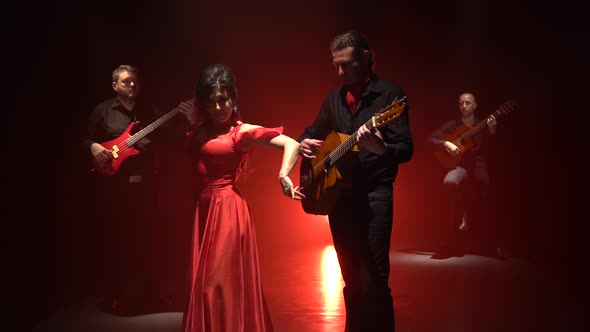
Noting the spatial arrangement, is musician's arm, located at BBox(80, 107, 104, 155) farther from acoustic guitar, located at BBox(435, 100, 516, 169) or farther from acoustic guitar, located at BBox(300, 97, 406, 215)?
acoustic guitar, located at BBox(435, 100, 516, 169)

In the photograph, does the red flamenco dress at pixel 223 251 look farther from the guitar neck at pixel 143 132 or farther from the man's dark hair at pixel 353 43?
the guitar neck at pixel 143 132

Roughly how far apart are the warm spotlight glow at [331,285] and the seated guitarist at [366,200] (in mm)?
1422

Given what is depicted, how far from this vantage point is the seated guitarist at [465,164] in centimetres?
648

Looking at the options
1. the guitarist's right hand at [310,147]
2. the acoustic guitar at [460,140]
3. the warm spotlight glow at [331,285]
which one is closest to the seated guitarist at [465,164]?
the acoustic guitar at [460,140]

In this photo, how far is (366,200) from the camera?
287 centimetres

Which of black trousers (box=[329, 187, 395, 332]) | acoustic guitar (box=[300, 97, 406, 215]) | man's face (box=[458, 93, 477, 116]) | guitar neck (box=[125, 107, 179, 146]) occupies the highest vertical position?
man's face (box=[458, 93, 477, 116])

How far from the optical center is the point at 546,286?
5223mm

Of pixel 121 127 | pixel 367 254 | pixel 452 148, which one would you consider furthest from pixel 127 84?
pixel 452 148

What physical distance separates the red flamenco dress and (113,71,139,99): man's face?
134 cm

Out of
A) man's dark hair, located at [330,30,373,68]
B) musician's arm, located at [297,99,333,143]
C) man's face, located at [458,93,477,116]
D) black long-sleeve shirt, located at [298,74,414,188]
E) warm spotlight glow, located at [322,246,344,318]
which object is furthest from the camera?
man's face, located at [458,93,477,116]

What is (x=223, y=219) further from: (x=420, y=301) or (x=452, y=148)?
(x=452, y=148)

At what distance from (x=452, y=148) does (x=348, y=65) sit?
3752mm

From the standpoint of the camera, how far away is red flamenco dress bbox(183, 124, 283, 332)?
304 centimetres

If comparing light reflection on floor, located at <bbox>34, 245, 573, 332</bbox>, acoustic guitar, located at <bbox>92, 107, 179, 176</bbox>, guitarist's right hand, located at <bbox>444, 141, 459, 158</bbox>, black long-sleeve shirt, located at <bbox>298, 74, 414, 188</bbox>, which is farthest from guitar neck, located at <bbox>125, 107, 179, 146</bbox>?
guitarist's right hand, located at <bbox>444, 141, 459, 158</bbox>
